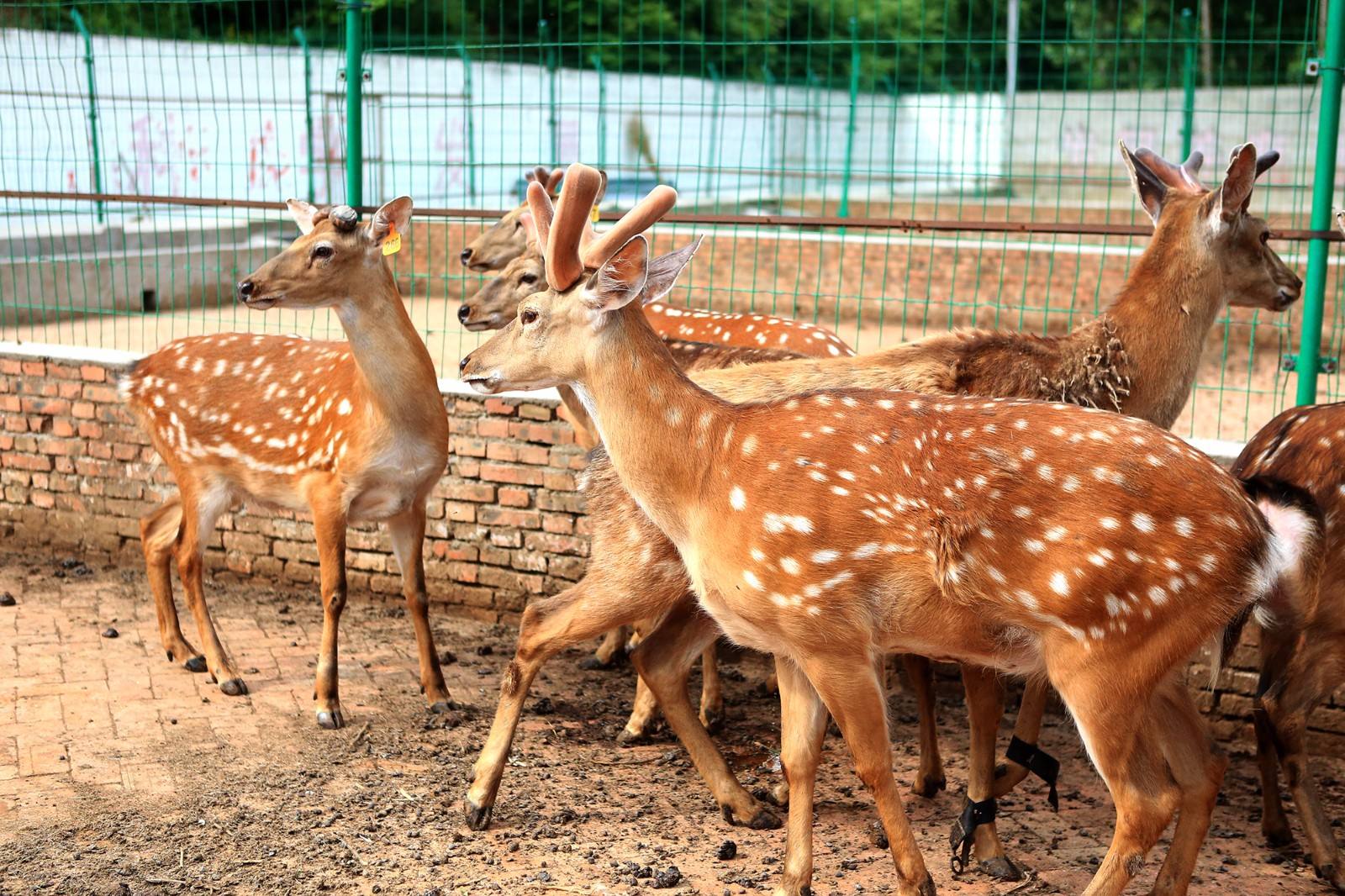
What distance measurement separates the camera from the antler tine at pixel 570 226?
4020 mm

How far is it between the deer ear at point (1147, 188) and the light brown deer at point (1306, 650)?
1.00 meters

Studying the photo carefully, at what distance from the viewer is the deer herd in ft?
11.3

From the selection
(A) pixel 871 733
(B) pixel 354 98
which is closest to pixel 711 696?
(A) pixel 871 733

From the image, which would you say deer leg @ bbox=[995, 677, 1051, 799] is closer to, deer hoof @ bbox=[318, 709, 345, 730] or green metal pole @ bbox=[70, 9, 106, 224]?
deer hoof @ bbox=[318, 709, 345, 730]

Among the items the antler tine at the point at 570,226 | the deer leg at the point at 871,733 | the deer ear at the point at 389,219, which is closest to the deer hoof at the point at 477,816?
the deer leg at the point at 871,733

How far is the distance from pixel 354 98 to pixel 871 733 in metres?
4.64

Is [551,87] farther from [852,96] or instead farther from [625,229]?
[625,229]

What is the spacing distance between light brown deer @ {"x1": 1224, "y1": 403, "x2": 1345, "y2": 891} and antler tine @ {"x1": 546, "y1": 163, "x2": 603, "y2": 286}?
2.14 m

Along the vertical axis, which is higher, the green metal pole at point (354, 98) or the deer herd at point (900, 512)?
the green metal pole at point (354, 98)

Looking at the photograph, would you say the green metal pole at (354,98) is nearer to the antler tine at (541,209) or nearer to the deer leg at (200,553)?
the deer leg at (200,553)

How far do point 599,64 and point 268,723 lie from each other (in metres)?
6.31

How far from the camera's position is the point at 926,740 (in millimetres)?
4793

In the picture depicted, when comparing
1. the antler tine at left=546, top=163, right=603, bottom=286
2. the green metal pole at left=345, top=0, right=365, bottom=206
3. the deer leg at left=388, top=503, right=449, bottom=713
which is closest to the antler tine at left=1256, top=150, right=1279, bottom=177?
the antler tine at left=546, top=163, right=603, bottom=286

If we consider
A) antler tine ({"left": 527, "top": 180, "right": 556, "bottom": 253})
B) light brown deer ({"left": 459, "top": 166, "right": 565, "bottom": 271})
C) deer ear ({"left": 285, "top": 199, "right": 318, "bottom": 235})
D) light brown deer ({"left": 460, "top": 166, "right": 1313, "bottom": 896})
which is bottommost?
light brown deer ({"left": 460, "top": 166, "right": 1313, "bottom": 896})
